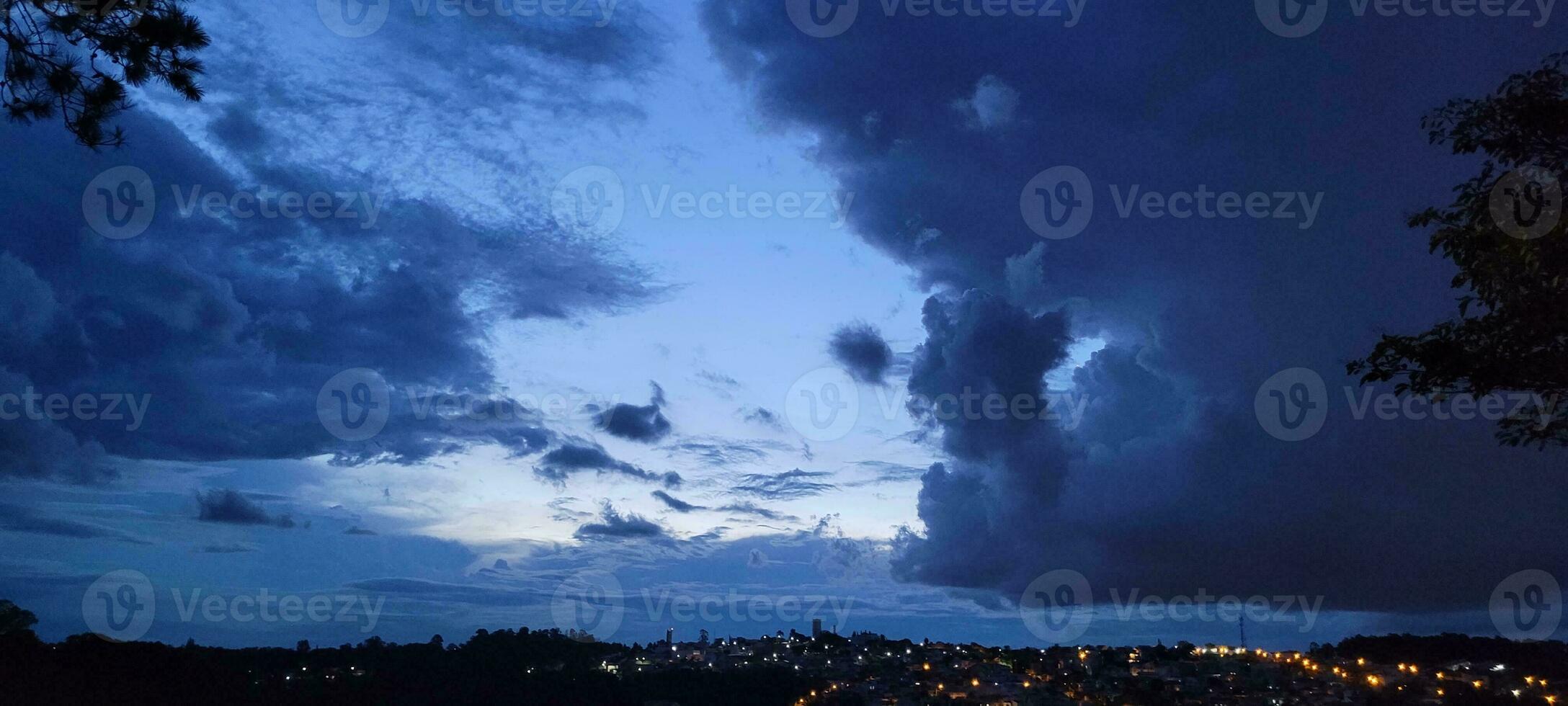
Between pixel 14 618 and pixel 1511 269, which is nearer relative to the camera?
pixel 1511 269

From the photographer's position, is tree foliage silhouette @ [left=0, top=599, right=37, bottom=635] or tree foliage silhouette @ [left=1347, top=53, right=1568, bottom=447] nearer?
tree foliage silhouette @ [left=1347, top=53, right=1568, bottom=447]

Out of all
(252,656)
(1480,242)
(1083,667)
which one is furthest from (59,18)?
(1083,667)

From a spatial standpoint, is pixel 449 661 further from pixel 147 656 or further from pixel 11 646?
pixel 11 646

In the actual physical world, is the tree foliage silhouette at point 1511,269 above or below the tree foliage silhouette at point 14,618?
above

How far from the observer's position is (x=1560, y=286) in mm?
5562

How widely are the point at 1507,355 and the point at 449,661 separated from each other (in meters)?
34.2

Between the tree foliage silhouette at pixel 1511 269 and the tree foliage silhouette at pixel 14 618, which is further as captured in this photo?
the tree foliage silhouette at pixel 14 618

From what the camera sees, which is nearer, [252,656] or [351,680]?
[351,680]

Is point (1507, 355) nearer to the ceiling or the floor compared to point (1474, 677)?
nearer to the ceiling

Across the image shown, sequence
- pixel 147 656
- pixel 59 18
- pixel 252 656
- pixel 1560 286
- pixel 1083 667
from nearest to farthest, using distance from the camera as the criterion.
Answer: pixel 1560 286, pixel 59 18, pixel 147 656, pixel 252 656, pixel 1083 667

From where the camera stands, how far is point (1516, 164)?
20.2 ft

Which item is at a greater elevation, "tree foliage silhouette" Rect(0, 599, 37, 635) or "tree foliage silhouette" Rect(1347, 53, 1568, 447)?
"tree foliage silhouette" Rect(1347, 53, 1568, 447)

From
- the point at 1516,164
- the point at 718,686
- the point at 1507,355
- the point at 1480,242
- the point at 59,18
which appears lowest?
the point at 718,686

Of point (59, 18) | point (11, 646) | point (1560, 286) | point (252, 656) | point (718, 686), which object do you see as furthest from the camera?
point (718, 686)
